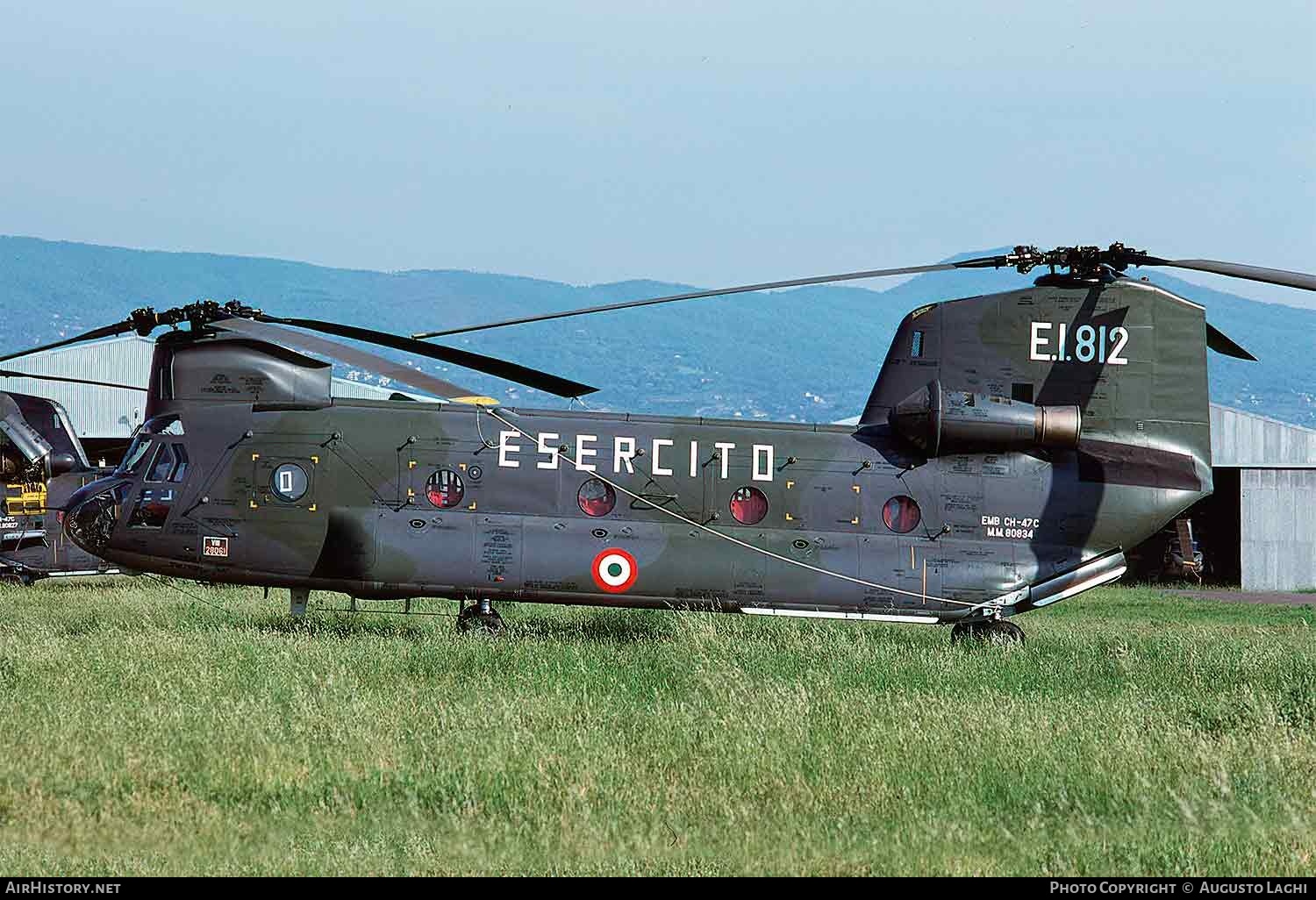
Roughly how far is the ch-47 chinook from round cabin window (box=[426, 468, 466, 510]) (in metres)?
0.02

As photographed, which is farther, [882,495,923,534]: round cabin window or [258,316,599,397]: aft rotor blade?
[882,495,923,534]: round cabin window

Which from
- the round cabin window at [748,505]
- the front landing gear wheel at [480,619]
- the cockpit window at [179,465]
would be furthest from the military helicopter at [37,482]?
the round cabin window at [748,505]

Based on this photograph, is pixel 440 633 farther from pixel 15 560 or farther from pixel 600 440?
pixel 15 560

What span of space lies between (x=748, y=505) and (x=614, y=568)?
5.85 ft

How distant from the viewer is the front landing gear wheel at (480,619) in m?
16.3

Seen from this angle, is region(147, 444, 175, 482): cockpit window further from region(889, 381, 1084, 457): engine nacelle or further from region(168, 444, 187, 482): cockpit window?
region(889, 381, 1084, 457): engine nacelle

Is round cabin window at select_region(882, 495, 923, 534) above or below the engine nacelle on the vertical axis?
below

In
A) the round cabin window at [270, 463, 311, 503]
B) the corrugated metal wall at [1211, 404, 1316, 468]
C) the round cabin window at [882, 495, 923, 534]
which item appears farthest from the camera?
the corrugated metal wall at [1211, 404, 1316, 468]

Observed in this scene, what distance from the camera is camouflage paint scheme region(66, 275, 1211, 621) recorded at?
15844 millimetres

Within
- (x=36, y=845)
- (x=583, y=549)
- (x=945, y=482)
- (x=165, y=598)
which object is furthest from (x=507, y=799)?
(x=165, y=598)

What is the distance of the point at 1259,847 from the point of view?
7.54m

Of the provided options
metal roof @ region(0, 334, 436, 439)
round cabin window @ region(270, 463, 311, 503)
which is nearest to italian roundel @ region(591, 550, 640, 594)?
round cabin window @ region(270, 463, 311, 503)

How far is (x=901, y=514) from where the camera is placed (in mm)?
16266
